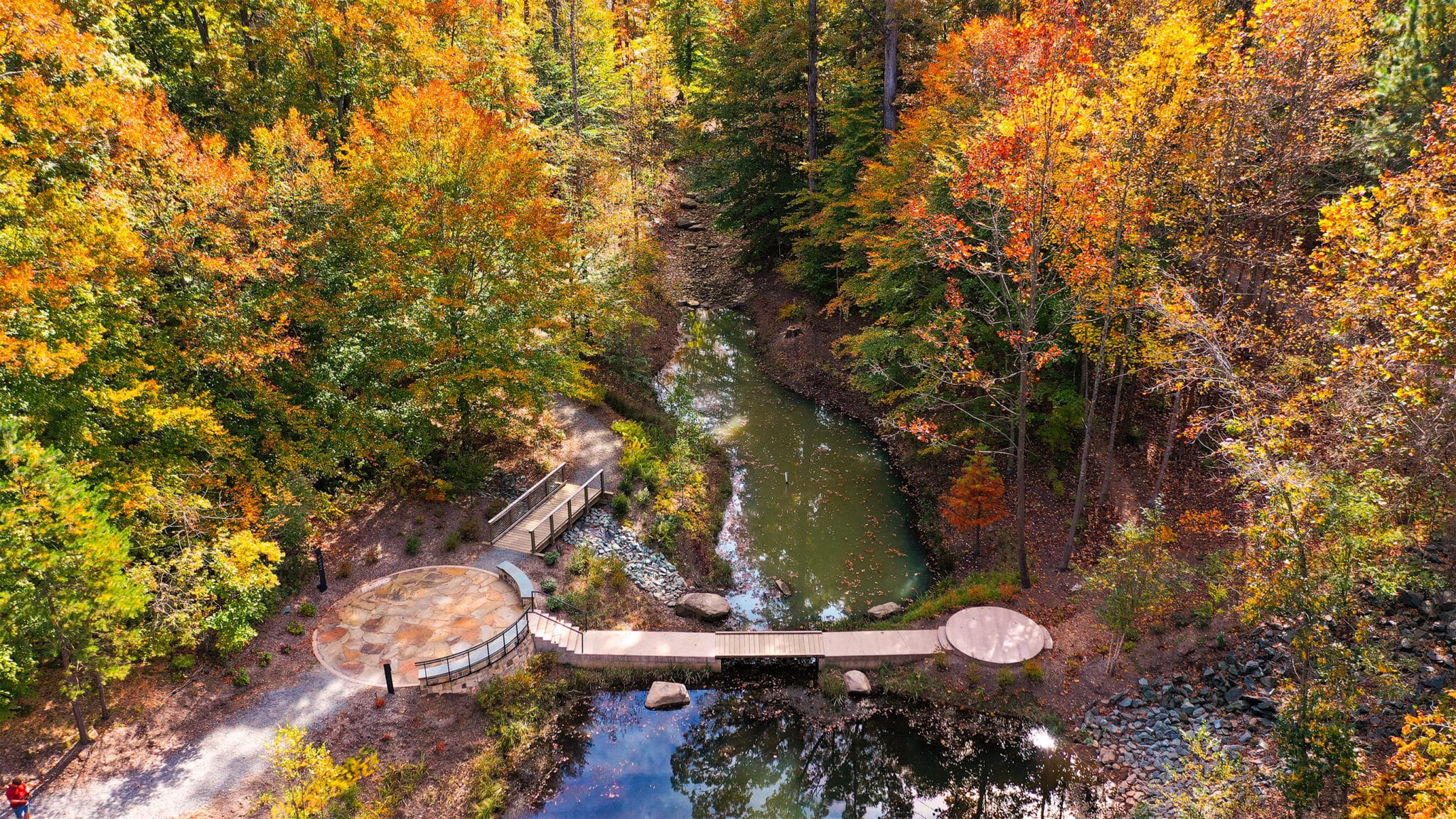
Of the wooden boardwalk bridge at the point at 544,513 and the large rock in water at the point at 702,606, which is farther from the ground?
the wooden boardwalk bridge at the point at 544,513

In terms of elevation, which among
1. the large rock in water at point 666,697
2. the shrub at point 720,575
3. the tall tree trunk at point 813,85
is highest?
the tall tree trunk at point 813,85

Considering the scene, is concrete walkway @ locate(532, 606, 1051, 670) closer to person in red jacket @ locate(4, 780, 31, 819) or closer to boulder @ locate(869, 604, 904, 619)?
boulder @ locate(869, 604, 904, 619)

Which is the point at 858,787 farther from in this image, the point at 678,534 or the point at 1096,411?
the point at 1096,411

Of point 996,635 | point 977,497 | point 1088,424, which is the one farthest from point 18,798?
point 1088,424

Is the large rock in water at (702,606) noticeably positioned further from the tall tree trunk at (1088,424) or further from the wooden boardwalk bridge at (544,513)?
the tall tree trunk at (1088,424)

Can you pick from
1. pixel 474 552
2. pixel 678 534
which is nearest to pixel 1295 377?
pixel 678 534

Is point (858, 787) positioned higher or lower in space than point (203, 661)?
lower

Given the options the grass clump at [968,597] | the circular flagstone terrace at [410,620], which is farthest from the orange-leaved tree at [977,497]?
the circular flagstone terrace at [410,620]
